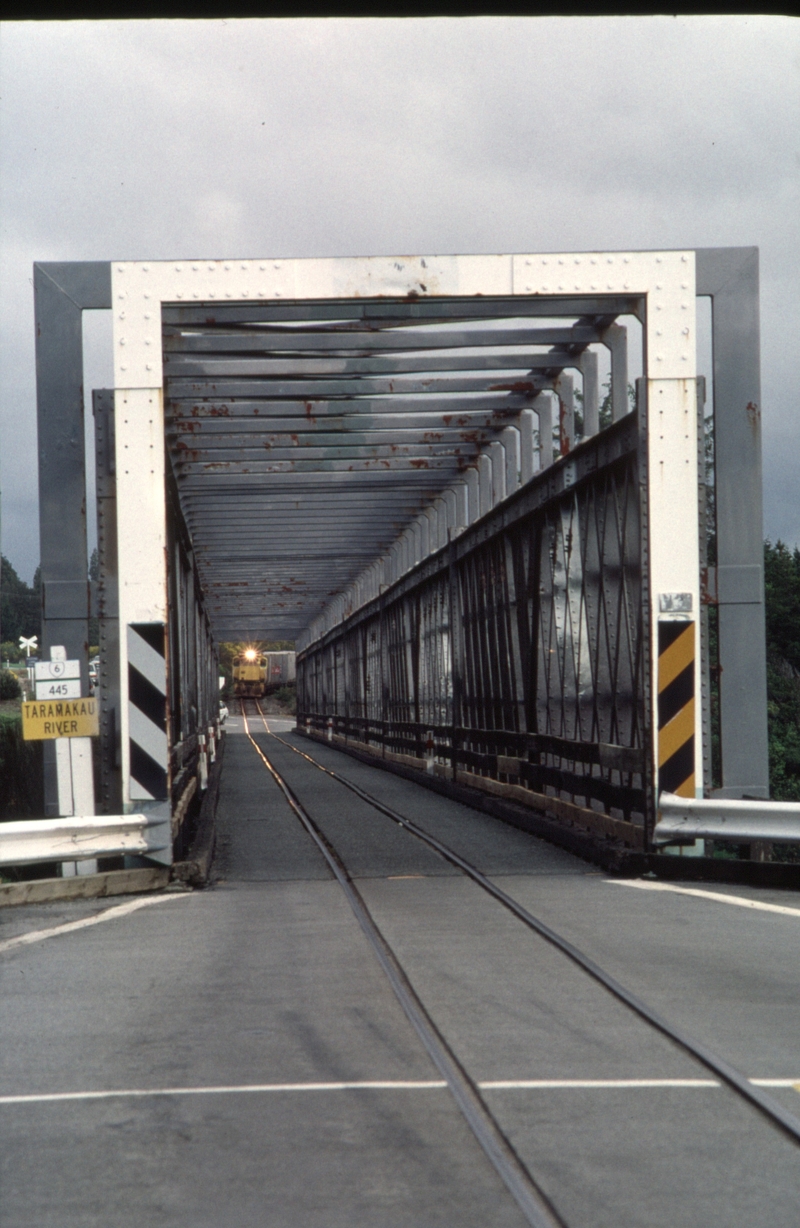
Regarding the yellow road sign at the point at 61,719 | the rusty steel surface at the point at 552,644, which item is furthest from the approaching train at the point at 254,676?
the yellow road sign at the point at 61,719

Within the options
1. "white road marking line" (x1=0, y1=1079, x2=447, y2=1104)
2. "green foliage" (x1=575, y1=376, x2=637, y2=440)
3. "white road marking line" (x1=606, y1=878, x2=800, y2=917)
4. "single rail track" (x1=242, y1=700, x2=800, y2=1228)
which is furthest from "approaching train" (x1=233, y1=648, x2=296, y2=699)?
"white road marking line" (x1=0, y1=1079, x2=447, y2=1104)

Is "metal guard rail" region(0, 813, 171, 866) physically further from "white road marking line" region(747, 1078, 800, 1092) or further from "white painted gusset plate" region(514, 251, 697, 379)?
"white road marking line" region(747, 1078, 800, 1092)

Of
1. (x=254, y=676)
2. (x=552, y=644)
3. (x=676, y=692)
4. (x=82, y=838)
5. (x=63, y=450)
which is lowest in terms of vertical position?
(x=82, y=838)

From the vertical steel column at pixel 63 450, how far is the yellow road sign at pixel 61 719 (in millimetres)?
188

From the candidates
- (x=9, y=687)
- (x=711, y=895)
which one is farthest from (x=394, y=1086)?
(x=9, y=687)

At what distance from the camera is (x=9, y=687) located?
6412cm

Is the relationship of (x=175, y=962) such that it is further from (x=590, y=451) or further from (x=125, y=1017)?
(x=590, y=451)

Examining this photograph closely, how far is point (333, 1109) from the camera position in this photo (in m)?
4.75

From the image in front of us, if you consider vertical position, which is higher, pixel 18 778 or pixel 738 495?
pixel 738 495

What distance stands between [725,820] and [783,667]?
187 feet

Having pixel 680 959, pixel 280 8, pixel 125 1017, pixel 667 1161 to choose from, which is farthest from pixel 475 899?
pixel 280 8

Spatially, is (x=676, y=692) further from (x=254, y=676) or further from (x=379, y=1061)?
(x=254, y=676)

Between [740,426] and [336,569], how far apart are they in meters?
23.7

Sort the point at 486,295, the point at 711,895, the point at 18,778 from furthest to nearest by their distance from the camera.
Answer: the point at 18,778, the point at 486,295, the point at 711,895
